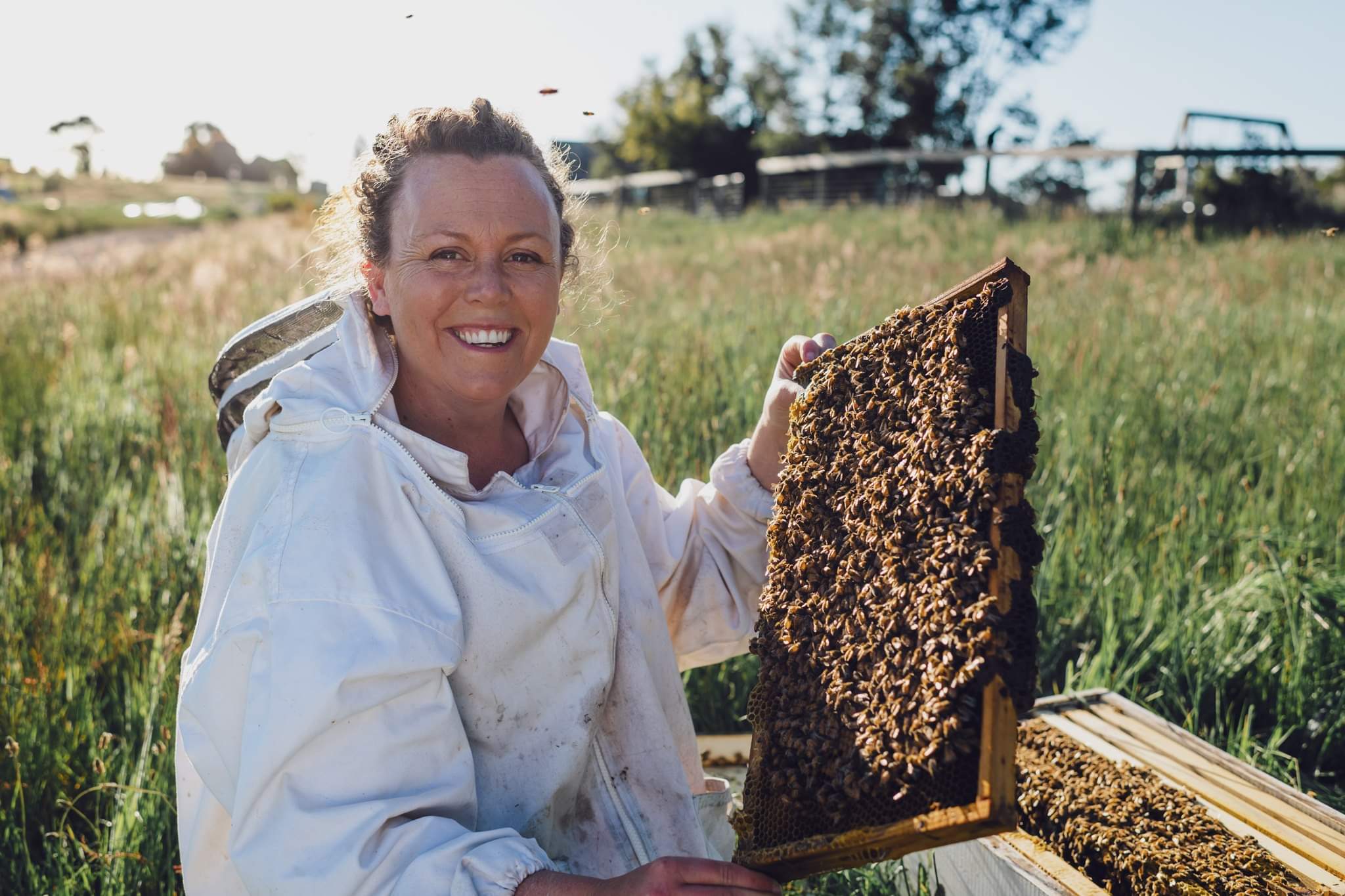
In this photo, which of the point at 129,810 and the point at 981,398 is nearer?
the point at 981,398

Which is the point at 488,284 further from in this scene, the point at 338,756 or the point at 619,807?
the point at 619,807

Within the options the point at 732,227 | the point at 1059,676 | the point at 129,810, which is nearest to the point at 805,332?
the point at 1059,676

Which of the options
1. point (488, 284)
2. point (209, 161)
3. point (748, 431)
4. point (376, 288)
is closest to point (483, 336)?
point (488, 284)

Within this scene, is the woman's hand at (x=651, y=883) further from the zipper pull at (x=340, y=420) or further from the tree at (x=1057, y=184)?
the tree at (x=1057, y=184)

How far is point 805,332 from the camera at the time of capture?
6.38m

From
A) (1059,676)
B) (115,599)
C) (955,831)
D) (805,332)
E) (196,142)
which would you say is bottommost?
(1059,676)

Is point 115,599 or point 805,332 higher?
point 805,332

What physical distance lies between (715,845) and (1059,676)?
2021 millimetres

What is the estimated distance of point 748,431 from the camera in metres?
4.93

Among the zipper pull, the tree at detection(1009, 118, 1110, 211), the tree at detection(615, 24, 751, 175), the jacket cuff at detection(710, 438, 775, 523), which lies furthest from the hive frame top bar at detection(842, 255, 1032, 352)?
the tree at detection(615, 24, 751, 175)

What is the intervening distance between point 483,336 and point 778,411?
767 millimetres

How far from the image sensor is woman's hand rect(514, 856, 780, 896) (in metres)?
1.65

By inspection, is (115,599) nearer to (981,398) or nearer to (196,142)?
(981,398)

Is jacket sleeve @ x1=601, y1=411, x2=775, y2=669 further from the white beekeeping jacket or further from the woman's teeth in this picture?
the woman's teeth
